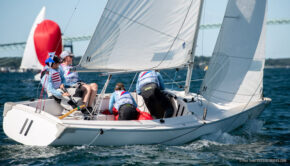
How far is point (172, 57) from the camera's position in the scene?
619 cm

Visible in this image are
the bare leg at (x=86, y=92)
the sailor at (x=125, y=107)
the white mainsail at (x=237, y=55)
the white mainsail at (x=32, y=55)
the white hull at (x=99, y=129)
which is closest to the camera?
the white hull at (x=99, y=129)

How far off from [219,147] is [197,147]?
38 cm

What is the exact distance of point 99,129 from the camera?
4883 millimetres

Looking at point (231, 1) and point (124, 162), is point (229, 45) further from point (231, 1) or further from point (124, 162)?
point (124, 162)

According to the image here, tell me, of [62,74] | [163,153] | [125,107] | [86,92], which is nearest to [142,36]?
[125,107]

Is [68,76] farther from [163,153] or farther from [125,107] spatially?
[163,153]

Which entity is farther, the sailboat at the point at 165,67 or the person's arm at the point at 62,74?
the person's arm at the point at 62,74

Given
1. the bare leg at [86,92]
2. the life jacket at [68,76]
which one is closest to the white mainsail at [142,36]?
the bare leg at [86,92]

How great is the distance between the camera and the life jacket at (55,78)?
600cm

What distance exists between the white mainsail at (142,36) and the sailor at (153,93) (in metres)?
0.21

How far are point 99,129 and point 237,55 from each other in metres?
3.46

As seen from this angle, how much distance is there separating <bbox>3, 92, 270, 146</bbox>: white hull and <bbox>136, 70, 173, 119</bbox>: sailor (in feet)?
1.46

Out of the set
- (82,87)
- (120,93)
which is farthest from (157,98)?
(82,87)

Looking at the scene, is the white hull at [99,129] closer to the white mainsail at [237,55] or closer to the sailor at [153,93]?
the sailor at [153,93]
